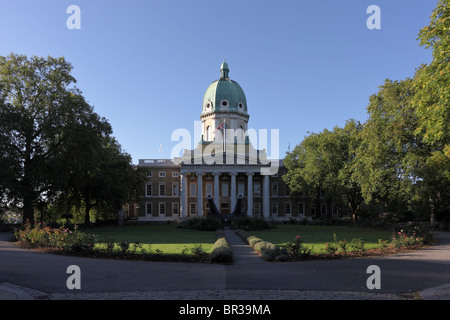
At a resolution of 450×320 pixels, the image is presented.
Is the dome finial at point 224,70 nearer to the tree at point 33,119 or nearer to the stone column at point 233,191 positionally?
the stone column at point 233,191

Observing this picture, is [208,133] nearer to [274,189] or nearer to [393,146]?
[274,189]

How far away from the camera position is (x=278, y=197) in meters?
72.6

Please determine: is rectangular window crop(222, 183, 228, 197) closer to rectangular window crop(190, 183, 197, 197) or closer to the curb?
rectangular window crop(190, 183, 197, 197)

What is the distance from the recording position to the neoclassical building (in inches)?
2569

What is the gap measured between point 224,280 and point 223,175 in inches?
2337

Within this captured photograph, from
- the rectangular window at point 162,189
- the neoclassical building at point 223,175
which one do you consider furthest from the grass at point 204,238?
the rectangular window at point 162,189

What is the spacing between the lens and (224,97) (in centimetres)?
7475

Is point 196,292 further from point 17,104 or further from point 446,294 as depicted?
point 17,104

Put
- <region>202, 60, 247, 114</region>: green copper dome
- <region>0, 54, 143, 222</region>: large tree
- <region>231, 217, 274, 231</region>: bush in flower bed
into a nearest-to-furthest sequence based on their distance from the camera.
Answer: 1. <region>0, 54, 143, 222</region>: large tree
2. <region>231, 217, 274, 231</region>: bush in flower bed
3. <region>202, 60, 247, 114</region>: green copper dome

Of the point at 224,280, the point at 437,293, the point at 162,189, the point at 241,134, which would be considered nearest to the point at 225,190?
the point at 241,134
